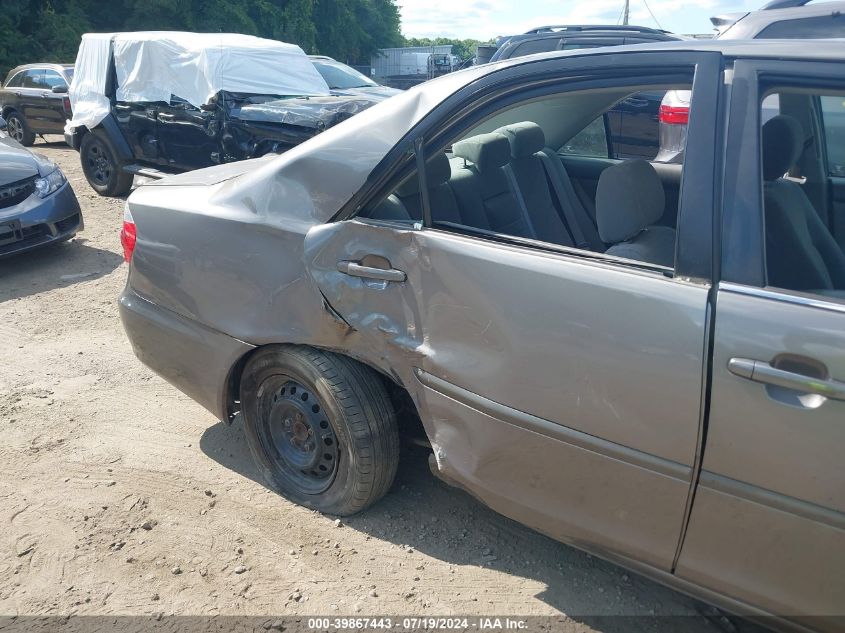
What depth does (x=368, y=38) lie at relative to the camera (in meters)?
45.2

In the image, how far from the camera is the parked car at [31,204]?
597 centimetres

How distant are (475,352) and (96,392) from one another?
8.87 ft

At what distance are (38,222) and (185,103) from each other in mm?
2969

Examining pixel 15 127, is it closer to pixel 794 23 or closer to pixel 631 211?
pixel 794 23

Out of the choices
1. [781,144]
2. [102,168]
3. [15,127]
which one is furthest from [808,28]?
[15,127]

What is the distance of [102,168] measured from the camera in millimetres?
9305

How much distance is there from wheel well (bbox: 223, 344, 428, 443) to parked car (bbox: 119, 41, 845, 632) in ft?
0.05

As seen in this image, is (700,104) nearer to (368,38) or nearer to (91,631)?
(91,631)

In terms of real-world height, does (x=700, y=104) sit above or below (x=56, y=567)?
above

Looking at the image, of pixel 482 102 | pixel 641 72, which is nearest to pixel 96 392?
pixel 482 102

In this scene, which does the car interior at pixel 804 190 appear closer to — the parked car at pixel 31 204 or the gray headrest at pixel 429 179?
the gray headrest at pixel 429 179

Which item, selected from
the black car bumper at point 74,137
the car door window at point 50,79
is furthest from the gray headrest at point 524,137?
the car door window at point 50,79

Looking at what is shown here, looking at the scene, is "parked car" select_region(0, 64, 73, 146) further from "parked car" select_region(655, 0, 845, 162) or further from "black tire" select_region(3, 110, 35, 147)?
"parked car" select_region(655, 0, 845, 162)

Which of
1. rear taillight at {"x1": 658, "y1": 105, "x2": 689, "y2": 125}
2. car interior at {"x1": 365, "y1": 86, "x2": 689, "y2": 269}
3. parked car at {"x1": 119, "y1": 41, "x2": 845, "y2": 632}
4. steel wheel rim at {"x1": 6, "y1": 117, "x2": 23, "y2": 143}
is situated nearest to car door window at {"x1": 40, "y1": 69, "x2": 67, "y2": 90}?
steel wheel rim at {"x1": 6, "y1": 117, "x2": 23, "y2": 143}
